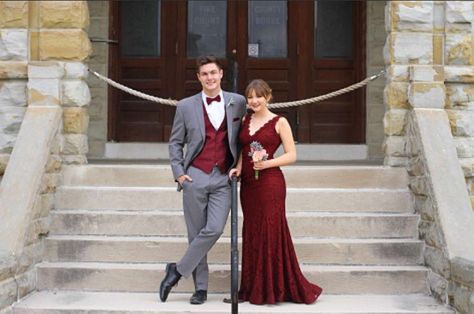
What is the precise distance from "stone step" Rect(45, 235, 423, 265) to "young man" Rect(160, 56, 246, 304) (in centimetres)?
65

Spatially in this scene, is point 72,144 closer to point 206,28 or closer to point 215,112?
point 215,112

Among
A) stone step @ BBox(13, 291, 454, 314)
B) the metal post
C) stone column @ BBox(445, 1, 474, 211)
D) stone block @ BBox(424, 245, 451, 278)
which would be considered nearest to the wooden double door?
stone column @ BBox(445, 1, 474, 211)

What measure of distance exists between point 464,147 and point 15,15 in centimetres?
458

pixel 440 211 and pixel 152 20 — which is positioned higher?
pixel 152 20

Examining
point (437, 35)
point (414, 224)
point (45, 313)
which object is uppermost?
point (437, 35)

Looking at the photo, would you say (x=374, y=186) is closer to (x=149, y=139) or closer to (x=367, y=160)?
(x=367, y=160)

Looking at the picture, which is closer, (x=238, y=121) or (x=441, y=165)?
(x=238, y=121)

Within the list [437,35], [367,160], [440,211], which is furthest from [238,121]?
[367,160]

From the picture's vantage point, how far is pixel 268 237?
5012 millimetres

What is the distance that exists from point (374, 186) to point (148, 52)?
4.24m

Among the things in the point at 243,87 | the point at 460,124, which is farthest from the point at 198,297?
the point at 243,87

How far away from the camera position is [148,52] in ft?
30.8

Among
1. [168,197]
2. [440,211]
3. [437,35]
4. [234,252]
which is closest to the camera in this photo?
[234,252]

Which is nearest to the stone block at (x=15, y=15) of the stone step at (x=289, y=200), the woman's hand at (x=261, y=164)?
the stone step at (x=289, y=200)
